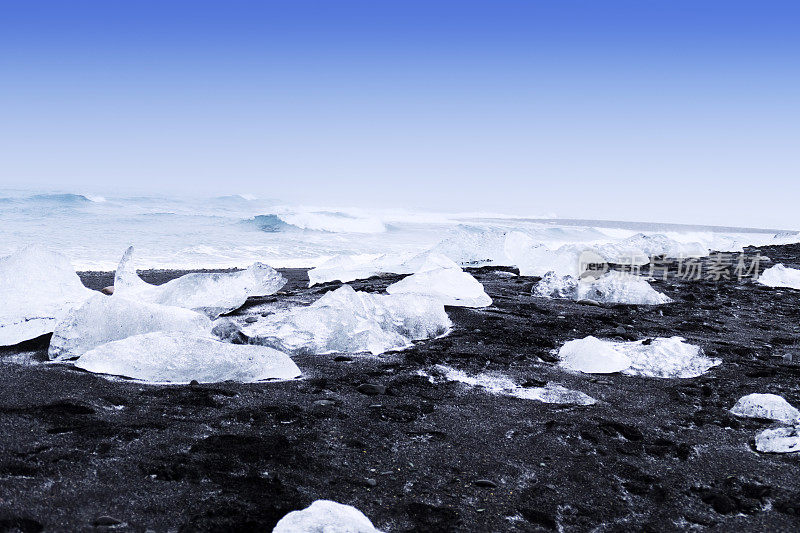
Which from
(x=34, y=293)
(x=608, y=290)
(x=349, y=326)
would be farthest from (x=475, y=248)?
(x=34, y=293)

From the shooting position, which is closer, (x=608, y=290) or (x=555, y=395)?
(x=555, y=395)

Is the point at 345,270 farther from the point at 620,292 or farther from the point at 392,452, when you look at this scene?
the point at 392,452

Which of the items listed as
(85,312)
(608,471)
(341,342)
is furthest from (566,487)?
(85,312)

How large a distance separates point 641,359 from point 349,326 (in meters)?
1.59

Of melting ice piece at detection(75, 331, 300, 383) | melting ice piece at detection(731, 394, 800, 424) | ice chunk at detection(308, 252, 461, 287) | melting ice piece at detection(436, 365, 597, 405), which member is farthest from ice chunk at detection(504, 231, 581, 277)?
melting ice piece at detection(75, 331, 300, 383)

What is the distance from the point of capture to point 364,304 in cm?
353

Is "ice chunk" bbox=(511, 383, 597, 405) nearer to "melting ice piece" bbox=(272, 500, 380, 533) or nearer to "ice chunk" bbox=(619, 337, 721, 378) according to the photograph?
"ice chunk" bbox=(619, 337, 721, 378)

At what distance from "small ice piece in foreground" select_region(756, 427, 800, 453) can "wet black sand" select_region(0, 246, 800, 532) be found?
0.04 meters

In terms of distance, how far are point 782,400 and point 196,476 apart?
7.68 feet

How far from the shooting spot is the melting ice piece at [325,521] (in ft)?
4.59

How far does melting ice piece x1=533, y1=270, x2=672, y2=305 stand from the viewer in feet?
16.4

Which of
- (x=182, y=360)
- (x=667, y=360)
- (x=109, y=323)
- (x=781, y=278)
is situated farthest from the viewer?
(x=781, y=278)

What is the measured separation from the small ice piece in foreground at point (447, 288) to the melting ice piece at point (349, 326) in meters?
0.82

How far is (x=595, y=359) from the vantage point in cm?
306
